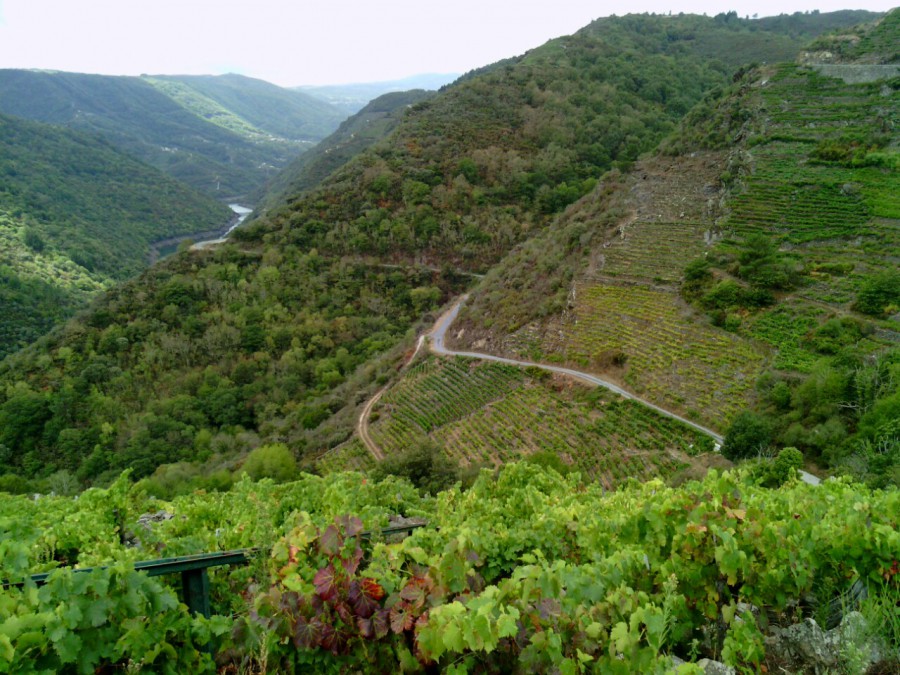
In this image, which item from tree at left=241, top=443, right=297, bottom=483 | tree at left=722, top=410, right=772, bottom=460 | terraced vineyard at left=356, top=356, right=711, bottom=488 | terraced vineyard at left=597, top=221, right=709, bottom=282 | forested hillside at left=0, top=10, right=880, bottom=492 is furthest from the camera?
forested hillside at left=0, top=10, right=880, bottom=492

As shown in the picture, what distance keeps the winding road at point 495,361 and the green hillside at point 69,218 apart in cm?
6833

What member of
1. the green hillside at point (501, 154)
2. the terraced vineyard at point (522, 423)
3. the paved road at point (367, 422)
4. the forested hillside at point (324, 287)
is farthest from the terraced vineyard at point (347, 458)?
the green hillside at point (501, 154)

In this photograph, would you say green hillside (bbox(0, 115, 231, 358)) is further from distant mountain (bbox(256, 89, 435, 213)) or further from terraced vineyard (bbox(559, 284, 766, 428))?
terraced vineyard (bbox(559, 284, 766, 428))

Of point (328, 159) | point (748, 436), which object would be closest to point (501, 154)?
point (748, 436)

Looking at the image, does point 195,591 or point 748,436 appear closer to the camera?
point 195,591

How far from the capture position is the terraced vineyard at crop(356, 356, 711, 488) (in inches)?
958

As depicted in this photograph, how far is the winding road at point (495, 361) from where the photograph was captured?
2442 centimetres

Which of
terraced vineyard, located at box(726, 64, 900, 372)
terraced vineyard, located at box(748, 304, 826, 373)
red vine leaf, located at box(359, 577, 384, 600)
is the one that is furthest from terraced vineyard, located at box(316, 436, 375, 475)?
red vine leaf, located at box(359, 577, 384, 600)

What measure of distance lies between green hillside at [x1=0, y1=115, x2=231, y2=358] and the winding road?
68331 mm

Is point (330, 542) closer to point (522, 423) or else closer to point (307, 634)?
point (307, 634)

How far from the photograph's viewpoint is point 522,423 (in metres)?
29.9

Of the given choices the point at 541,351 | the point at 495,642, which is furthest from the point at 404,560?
the point at 541,351

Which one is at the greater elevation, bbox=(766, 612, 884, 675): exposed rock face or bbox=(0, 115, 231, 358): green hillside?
bbox=(766, 612, 884, 675): exposed rock face

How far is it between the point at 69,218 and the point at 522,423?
449 feet
